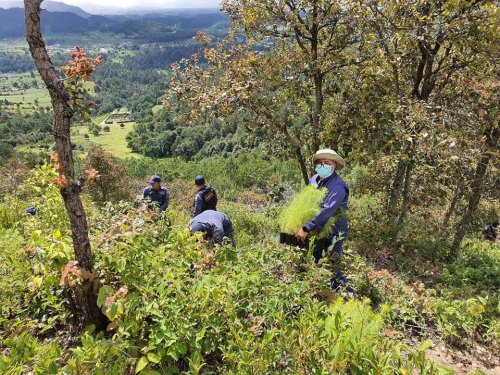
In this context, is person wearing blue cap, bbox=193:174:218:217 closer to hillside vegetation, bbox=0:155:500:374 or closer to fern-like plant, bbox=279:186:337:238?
hillside vegetation, bbox=0:155:500:374

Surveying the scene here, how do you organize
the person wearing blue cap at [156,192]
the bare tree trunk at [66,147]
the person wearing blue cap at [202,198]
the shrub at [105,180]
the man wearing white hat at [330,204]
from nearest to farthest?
the bare tree trunk at [66,147]
the man wearing white hat at [330,204]
the person wearing blue cap at [202,198]
the person wearing blue cap at [156,192]
the shrub at [105,180]

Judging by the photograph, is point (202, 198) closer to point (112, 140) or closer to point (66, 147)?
point (66, 147)

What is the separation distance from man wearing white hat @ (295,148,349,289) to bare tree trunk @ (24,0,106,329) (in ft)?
7.44

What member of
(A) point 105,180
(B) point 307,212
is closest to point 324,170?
(B) point 307,212

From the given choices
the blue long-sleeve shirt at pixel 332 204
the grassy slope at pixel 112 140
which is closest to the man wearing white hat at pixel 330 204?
the blue long-sleeve shirt at pixel 332 204

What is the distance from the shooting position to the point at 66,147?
2686mm

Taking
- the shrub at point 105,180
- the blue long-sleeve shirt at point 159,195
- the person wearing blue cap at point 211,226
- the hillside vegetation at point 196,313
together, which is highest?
the hillside vegetation at point 196,313

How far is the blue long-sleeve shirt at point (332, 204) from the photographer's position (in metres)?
4.40

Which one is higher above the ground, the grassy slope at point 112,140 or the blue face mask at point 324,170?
the blue face mask at point 324,170

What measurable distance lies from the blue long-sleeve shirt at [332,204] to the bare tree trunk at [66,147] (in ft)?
7.79

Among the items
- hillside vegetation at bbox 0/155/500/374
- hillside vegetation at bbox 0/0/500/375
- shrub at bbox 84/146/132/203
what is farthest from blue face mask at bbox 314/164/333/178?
shrub at bbox 84/146/132/203

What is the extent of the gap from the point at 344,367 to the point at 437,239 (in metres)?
8.54

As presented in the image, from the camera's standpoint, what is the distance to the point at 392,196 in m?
9.57

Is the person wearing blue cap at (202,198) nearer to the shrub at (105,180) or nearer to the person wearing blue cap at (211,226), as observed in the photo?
the person wearing blue cap at (211,226)
